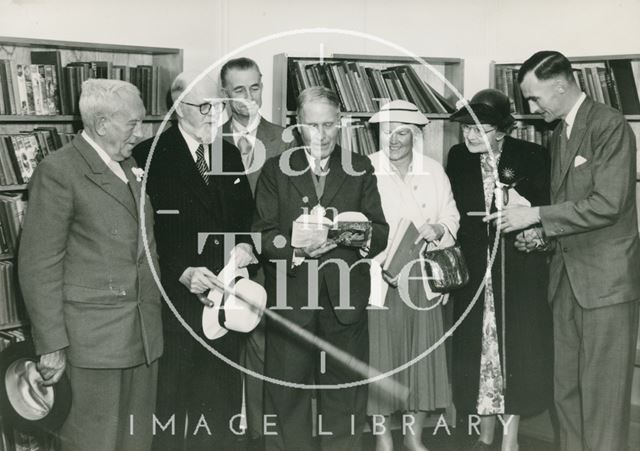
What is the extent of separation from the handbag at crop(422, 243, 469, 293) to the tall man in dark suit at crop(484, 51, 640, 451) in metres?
0.27

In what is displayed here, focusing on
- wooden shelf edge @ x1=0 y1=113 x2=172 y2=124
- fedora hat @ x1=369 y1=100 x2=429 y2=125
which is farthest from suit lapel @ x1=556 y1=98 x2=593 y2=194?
wooden shelf edge @ x1=0 y1=113 x2=172 y2=124

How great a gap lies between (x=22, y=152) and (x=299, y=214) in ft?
4.43

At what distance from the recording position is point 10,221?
11.5 feet

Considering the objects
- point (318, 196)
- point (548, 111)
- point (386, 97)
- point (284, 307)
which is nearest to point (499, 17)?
point (386, 97)

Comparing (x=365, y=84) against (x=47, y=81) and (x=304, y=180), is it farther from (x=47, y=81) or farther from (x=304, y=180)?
(x=47, y=81)

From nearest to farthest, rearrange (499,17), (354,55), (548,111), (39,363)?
(39,363) → (548,111) → (354,55) → (499,17)

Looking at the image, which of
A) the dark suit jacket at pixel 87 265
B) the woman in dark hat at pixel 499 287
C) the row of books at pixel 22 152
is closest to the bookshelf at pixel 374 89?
the woman in dark hat at pixel 499 287

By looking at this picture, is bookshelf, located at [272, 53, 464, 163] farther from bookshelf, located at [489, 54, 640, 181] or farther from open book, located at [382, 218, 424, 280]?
open book, located at [382, 218, 424, 280]

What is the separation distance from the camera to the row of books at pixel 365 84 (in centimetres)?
402

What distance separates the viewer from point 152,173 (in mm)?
3021

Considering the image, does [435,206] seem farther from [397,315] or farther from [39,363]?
[39,363]

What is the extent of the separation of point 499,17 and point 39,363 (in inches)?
121

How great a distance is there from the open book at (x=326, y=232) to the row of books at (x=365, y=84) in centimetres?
109

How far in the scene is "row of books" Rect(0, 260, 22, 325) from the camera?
351cm
